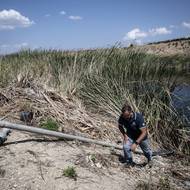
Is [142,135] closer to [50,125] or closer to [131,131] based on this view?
[131,131]

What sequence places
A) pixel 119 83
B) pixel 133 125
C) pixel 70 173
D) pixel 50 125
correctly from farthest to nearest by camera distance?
pixel 119 83, pixel 50 125, pixel 133 125, pixel 70 173

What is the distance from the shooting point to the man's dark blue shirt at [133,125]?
17.0 feet

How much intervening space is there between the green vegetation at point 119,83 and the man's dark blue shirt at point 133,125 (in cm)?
178

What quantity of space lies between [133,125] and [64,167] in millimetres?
1367

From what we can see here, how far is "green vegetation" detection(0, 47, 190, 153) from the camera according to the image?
7555mm

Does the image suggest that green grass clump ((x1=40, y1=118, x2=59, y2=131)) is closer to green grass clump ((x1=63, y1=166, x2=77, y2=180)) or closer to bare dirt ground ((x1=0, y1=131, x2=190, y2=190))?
bare dirt ground ((x1=0, y1=131, x2=190, y2=190))

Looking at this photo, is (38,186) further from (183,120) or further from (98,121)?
(183,120)

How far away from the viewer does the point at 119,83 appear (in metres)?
8.42

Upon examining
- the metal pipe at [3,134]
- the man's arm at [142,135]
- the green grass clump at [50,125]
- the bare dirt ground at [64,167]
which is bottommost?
the bare dirt ground at [64,167]

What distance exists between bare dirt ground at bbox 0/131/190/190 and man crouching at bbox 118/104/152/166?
304 mm

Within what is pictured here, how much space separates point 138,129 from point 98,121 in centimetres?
211

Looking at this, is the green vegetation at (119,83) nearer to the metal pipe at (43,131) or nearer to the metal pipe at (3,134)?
the metal pipe at (43,131)

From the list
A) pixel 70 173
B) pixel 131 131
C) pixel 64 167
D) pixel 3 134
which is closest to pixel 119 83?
pixel 131 131

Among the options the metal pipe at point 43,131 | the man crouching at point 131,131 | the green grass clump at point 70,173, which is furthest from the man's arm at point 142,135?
the green grass clump at point 70,173
